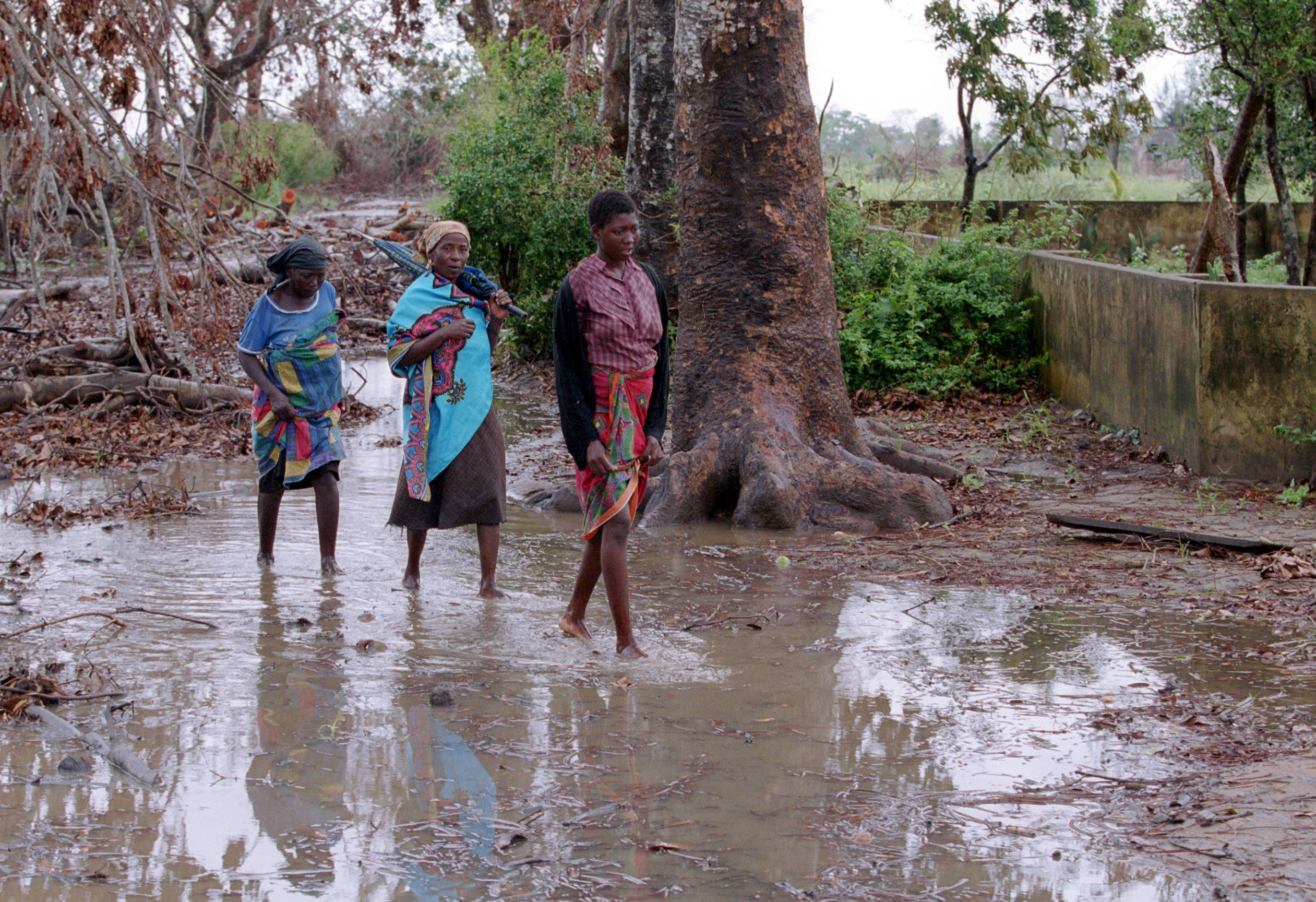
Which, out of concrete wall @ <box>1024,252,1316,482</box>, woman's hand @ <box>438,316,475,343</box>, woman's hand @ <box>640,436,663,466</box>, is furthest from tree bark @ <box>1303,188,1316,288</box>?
woman's hand @ <box>640,436,663,466</box>

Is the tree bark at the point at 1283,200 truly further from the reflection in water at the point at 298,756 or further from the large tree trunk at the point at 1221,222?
the reflection in water at the point at 298,756

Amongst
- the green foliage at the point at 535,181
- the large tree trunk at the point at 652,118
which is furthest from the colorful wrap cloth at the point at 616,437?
the green foliage at the point at 535,181

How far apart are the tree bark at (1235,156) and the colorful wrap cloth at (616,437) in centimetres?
929

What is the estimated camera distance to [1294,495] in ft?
25.5

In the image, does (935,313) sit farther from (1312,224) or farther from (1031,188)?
(1031,188)

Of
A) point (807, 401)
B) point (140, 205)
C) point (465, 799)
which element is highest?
point (140, 205)

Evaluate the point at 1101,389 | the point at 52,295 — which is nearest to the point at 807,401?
the point at 1101,389

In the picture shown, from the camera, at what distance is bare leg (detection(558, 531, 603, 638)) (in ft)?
17.4

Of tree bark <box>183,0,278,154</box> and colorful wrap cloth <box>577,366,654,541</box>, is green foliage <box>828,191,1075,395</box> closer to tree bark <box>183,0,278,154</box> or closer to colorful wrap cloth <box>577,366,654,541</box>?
colorful wrap cloth <box>577,366,654,541</box>

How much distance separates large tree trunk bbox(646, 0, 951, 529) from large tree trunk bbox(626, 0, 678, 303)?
374cm

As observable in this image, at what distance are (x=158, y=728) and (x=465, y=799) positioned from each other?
121cm

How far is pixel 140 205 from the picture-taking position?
8703mm

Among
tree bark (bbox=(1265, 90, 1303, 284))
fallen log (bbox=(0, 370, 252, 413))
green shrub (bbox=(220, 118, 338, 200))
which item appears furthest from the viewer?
green shrub (bbox=(220, 118, 338, 200))

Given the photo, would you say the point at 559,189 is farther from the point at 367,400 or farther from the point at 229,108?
the point at 229,108
